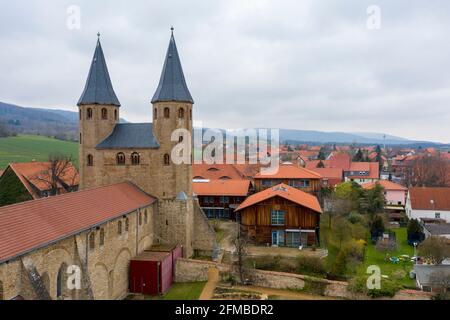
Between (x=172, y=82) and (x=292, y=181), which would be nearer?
(x=172, y=82)

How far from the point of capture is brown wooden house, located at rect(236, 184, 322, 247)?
123 ft

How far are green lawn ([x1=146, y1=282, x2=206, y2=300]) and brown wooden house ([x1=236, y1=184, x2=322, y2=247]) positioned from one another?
38.2 ft

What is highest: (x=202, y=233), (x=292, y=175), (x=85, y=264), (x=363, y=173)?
(x=292, y=175)

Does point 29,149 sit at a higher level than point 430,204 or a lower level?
higher

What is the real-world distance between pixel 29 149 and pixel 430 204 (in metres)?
81.3

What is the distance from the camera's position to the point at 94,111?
3359 cm

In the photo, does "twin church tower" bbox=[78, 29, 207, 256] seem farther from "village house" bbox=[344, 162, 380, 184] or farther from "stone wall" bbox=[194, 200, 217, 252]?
"village house" bbox=[344, 162, 380, 184]

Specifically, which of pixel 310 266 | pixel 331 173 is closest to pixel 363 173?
pixel 331 173

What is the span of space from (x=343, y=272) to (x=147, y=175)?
17228mm

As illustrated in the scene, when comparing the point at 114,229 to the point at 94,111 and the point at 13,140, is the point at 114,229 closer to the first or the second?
the point at 94,111

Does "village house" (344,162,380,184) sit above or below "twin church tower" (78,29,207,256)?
below

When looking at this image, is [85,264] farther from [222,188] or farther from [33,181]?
[33,181]

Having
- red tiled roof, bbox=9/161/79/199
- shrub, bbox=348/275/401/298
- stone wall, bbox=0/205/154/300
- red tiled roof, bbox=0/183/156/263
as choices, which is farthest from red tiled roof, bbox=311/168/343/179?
red tiled roof, bbox=0/183/156/263

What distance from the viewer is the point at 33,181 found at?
1929 inches
